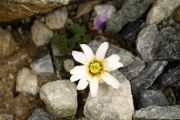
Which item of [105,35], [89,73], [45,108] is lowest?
[45,108]

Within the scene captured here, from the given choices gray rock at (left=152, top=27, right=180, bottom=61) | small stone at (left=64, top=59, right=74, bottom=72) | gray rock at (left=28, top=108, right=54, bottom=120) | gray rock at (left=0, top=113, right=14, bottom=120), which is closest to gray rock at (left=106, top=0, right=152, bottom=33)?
gray rock at (left=152, top=27, right=180, bottom=61)

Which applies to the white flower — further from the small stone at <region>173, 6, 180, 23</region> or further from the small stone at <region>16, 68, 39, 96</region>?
the small stone at <region>173, 6, 180, 23</region>

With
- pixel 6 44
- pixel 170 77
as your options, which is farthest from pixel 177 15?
pixel 6 44

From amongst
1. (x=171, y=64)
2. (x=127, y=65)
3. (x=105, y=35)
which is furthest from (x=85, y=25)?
(x=171, y=64)

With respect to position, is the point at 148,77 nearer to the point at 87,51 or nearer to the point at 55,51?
the point at 87,51

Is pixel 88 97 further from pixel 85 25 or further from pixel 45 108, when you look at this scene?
pixel 85 25

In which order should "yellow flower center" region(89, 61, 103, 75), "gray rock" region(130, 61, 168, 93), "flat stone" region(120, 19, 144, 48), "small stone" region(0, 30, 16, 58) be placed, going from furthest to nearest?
"small stone" region(0, 30, 16, 58) < "flat stone" region(120, 19, 144, 48) < "gray rock" region(130, 61, 168, 93) < "yellow flower center" region(89, 61, 103, 75)

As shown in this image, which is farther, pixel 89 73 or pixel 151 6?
pixel 151 6
